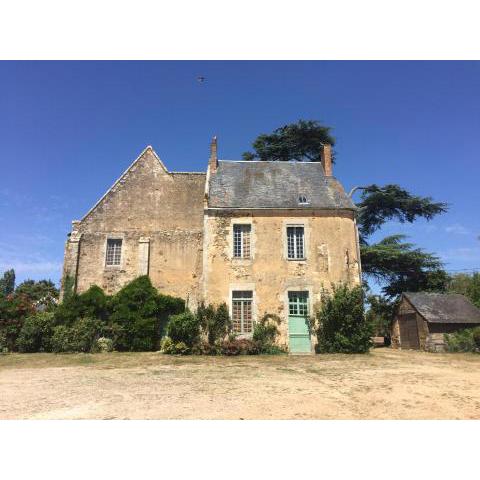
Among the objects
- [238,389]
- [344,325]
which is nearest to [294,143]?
[344,325]

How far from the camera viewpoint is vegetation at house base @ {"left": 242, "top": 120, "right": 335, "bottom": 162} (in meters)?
27.6

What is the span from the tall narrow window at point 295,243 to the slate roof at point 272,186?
1.09 m

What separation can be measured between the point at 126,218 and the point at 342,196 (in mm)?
10143

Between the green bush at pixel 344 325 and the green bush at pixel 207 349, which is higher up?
the green bush at pixel 344 325

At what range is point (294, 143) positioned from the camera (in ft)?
92.1

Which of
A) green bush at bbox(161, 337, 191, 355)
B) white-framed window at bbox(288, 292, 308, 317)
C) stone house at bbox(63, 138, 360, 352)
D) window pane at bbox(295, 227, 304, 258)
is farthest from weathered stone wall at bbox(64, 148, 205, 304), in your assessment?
window pane at bbox(295, 227, 304, 258)

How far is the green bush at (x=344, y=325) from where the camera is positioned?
1451 cm

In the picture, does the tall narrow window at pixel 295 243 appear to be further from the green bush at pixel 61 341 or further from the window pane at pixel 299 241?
the green bush at pixel 61 341

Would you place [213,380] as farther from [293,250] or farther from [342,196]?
[342,196]

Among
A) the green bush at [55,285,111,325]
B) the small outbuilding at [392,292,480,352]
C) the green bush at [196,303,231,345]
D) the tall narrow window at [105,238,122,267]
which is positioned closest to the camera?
the green bush at [196,303,231,345]

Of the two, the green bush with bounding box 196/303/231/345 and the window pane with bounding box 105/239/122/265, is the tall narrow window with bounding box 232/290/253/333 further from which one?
the window pane with bounding box 105/239/122/265

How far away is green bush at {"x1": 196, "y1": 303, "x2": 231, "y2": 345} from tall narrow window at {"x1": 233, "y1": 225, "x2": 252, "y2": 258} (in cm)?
242

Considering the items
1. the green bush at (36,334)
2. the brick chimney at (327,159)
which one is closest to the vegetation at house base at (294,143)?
the brick chimney at (327,159)

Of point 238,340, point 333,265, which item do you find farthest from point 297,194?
point 238,340
